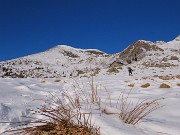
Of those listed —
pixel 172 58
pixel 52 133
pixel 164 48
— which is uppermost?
pixel 164 48

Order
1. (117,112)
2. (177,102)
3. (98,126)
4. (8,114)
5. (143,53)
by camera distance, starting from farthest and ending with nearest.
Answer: (143,53) < (177,102) < (8,114) < (117,112) < (98,126)

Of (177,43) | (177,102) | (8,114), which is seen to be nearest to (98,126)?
(8,114)

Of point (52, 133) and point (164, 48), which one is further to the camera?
point (164, 48)

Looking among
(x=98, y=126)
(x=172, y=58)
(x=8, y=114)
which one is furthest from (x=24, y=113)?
(x=172, y=58)

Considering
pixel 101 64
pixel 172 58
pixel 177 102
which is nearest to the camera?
pixel 177 102

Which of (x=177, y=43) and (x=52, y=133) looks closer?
(x=52, y=133)

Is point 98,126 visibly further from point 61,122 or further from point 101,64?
point 101,64

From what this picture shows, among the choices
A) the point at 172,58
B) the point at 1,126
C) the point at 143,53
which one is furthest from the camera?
the point at 143,53

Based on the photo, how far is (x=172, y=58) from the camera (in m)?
29.4

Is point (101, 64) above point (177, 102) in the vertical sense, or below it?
above

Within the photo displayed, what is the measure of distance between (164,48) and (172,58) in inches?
321

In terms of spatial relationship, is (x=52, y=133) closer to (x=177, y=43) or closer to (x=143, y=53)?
(x=143, y=53)

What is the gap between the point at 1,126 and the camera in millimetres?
1952

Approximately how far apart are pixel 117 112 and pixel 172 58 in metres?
28.7
